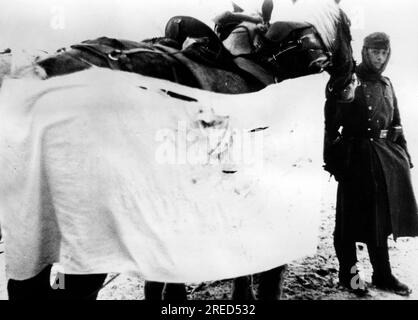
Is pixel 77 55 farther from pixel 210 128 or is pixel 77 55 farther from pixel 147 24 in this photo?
pixel 210 128

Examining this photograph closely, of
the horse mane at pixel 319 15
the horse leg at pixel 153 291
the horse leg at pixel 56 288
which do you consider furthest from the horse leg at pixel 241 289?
the horse mane at pixel 319 15

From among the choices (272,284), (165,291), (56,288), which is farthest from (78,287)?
(272,284)

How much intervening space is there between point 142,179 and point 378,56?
4.04 ft

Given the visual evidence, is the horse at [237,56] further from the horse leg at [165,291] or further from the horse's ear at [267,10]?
the horse leg at [165,291]

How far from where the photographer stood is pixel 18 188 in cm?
128

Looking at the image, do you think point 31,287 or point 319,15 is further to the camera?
point 319,15

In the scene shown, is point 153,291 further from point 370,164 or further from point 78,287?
point 370,164

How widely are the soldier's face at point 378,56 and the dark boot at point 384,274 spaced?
869mm

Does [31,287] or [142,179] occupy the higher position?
[142,179]

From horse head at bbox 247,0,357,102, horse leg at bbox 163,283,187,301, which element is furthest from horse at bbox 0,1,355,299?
horse leg at bbox 163,283,187,301

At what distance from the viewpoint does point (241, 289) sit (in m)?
1.75

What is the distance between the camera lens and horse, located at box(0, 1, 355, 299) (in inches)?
52.9

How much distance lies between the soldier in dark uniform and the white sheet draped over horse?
300 mm
